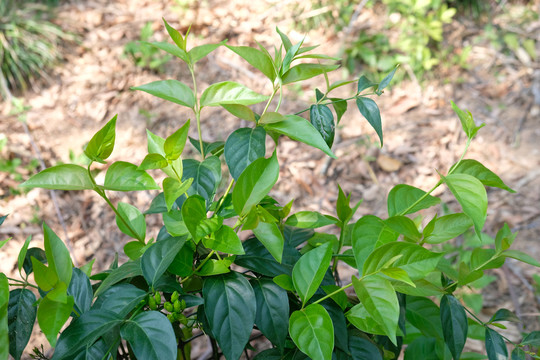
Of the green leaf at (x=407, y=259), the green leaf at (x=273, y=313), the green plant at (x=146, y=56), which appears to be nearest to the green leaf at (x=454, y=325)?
the green leaf at (x=407, y=259)

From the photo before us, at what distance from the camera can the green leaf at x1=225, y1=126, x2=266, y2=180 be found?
667 millimetres

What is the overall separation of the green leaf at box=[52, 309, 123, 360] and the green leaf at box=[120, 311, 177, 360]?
0.07 ft

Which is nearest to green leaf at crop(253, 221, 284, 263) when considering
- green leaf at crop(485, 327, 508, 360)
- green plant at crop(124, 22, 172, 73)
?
green leaf at crop(485, 327, 508, 360)

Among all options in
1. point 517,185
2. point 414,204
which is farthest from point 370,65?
point 414,204

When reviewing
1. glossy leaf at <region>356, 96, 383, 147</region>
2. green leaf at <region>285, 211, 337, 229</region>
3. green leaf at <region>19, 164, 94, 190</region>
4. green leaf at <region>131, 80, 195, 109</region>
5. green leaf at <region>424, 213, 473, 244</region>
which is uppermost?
green leaf at <region>131, 80, 195, 109</region>

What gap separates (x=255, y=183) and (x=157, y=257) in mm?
185

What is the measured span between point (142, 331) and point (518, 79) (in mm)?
3131

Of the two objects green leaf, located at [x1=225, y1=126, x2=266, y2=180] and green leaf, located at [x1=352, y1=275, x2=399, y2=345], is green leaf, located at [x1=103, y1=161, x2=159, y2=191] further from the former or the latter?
green leaf, located at [x1=352, y1=275, x2=399, y2=345]

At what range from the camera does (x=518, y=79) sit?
2.95 meters

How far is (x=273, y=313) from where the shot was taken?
0.67 m

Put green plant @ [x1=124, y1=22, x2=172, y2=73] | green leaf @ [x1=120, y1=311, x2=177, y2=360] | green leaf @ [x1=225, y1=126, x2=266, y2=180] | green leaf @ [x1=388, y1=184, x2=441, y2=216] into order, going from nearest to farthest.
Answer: green leaf @ [x1=120, y1=311, x2=177, y2=360] → green leaf @ [x1=225, y1=126, x2=266, y2=180] → green leaf @ [x1=388, y1=184, x2=441, y2=216] → green plant @ [x1=124, y1=22, x2=172, y2=73]

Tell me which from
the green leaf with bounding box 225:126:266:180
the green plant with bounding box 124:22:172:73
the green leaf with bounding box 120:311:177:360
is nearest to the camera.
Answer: the green leaf with bounding box 120:311:177:360

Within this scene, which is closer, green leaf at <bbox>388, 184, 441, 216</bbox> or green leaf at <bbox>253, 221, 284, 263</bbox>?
green leaf at <bbox>253, 221, 284, 263</bbox>

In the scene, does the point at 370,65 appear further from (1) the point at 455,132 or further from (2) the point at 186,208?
(2) the point at 186,208
